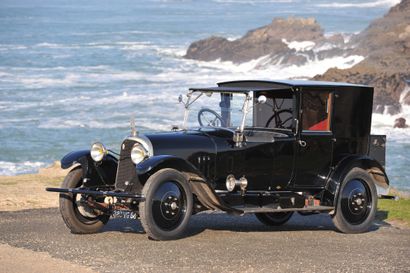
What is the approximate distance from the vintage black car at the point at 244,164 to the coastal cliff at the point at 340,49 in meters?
27.3

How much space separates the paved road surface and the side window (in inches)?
56.0

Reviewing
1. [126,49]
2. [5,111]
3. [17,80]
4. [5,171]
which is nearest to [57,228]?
[5,171]

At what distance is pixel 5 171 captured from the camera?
29109mm

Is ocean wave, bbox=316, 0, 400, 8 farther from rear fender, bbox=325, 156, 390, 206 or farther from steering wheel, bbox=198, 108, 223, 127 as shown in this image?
steering wheel, bbox=198, 108, 223, 127

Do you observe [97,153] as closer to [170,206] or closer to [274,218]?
[170,206]

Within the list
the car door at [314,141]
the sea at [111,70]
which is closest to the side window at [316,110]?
the car door at [314,141]

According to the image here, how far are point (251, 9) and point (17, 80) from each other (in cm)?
8888

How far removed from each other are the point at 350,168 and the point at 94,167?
3.40 meters

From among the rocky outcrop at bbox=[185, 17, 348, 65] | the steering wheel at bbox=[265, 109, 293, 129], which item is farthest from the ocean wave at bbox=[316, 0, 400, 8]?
the steering wheel at bbox=[265, 109, 293, 129]

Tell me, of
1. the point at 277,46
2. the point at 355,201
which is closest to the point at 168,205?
the point at 355,201

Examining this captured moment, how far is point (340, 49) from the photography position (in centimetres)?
6975

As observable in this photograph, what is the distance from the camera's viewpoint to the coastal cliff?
44.4 metres

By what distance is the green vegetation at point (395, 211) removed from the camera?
1625 centimetres

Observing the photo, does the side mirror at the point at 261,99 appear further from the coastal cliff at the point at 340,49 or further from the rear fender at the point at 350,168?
the coastal cliff at the point at 340,49
